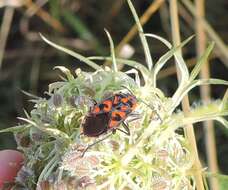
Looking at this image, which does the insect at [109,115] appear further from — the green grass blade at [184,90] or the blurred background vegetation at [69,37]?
the blurred background vegetation at [69,37]

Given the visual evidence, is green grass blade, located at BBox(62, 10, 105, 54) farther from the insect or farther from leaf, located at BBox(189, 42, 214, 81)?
the insect

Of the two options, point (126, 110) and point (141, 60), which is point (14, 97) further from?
point (126, 110)

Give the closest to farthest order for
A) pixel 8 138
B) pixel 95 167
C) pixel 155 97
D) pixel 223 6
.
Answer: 1. pixel 95 167
2. pixel 155 97
3. pixel 8 138
4. pixel 223 6

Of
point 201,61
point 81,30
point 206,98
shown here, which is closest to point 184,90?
point 201,61

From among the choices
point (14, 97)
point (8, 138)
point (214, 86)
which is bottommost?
point (8, 138)

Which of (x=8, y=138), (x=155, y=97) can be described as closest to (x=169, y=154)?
(x=155, y=97)

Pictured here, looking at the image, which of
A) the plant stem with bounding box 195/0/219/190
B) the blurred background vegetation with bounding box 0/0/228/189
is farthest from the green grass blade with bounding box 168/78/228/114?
the blurred background vegetation with bounding box 0/0/228/189
